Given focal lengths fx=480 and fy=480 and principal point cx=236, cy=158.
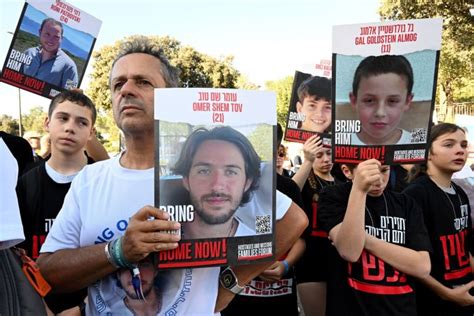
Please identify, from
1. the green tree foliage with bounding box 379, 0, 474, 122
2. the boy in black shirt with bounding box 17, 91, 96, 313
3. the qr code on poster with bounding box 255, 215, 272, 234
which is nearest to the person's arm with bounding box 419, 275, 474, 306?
the qr code on poster with bounding box 255, 215, 272, 234

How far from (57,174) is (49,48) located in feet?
4.23

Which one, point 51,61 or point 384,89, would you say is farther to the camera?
point 51,61

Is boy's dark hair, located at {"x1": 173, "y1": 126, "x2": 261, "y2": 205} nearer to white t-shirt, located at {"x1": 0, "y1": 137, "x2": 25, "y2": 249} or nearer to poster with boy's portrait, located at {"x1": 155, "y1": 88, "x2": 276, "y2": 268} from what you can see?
poster with boy's portrait, located at {"x1": 155, "y1": 88, "x2": 276, "y2": 268}

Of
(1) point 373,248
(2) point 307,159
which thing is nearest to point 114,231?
(1) point 373,248

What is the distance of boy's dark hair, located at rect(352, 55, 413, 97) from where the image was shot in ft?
8.06

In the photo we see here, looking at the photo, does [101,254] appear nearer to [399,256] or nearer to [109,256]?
[109,256]

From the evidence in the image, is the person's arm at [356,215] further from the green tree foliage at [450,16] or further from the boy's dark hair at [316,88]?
the green tree foliage at [450,16]

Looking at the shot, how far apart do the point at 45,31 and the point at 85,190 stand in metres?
2.25

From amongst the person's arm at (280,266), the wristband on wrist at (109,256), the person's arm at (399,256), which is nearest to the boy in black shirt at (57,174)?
the wristband on wrist at (109,256)

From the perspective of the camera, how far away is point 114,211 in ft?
5.76

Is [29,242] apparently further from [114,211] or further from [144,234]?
[144,234]

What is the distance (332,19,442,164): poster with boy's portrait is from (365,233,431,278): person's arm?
0.48 m

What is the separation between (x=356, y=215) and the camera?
98.0 inches

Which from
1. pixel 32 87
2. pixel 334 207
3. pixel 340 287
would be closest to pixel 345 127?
pixel 334 207
